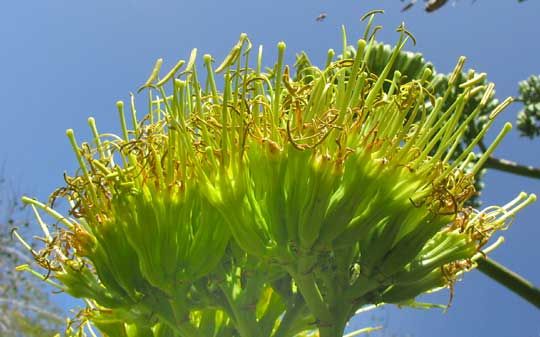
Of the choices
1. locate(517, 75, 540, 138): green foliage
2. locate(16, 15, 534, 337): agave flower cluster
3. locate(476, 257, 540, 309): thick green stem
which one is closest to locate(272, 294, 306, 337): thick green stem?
locate(16, 15, 534, 337): agave flower cluster

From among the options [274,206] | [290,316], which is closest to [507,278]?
[290,316]

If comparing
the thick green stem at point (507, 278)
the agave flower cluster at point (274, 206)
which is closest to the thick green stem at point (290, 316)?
the agave flower cluster at point (274, 206)

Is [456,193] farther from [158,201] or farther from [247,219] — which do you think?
[158,201]

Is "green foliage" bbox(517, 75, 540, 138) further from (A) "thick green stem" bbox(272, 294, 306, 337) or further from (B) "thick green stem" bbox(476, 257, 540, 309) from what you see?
(A) "thick green stem" bbox(272, 294, 306, 337)

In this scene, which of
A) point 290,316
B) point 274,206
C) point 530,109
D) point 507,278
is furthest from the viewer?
point 530,109

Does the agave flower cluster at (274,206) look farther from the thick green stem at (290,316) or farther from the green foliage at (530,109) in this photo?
the green foliage at (530,109)

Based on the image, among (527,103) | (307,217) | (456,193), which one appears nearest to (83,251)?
(307,217)

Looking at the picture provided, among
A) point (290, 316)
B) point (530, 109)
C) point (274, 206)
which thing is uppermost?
point (530, 109)

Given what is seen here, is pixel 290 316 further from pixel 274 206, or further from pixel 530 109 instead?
pixel 530 109
